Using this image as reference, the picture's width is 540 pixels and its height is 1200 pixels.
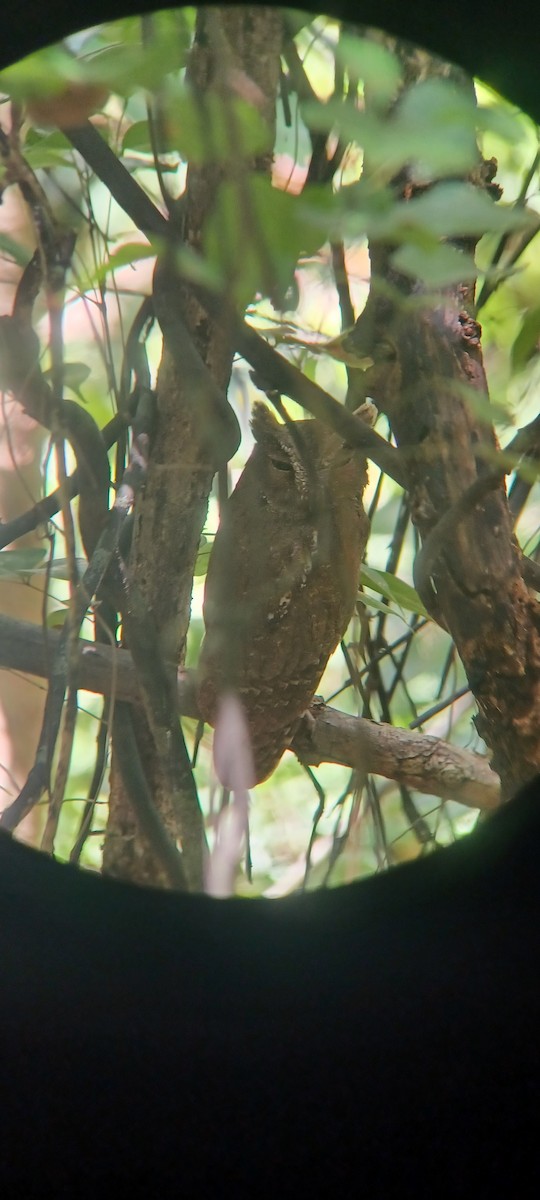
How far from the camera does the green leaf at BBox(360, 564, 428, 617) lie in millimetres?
657

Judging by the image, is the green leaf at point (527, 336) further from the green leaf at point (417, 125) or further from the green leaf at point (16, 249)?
the green leaf at point (16, 249)

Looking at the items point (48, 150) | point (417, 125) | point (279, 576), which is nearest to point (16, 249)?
point (48, 150)

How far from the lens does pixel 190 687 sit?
2.17ft

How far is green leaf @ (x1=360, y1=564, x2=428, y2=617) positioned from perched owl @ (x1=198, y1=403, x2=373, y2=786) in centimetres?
1

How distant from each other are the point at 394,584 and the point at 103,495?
0.23 m

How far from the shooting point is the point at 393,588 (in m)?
0.67

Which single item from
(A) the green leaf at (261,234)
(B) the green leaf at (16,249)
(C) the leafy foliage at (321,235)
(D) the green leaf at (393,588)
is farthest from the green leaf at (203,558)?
(A) the green leaf at (261,234)

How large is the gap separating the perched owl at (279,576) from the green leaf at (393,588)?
0.01m

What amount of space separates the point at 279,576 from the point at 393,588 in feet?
0.29

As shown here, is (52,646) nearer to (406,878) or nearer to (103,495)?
(103,495)

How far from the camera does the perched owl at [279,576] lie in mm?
625

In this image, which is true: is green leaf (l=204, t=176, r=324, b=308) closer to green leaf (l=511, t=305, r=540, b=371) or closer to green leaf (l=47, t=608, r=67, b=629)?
green leaf (l=511, t=305, r=540, b=371)

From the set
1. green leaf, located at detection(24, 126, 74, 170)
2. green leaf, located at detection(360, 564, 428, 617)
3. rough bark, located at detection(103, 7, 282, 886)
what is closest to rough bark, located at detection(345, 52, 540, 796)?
green leaf, located at detection(360, 564, 428, 617)

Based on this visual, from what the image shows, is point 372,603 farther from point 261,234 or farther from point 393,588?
point 261,234
